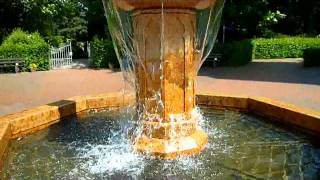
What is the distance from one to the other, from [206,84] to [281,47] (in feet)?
46.3

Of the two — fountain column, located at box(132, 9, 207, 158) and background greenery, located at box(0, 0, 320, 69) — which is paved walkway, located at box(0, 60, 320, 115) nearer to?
background greenery, located at box(0, 0, 320, 69)

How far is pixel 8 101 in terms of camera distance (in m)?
11.3

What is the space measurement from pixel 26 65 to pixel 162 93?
1653cm

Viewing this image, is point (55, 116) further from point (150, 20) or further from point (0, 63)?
point (0, 63)

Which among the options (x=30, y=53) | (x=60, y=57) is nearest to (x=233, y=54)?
(x=60, y=57)

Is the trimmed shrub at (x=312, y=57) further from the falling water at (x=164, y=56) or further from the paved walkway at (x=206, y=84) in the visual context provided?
the falling water at (x=164, y=56)

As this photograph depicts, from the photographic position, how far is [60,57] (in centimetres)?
2330

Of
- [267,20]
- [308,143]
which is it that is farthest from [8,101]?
[267,20]

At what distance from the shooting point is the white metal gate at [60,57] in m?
22.6

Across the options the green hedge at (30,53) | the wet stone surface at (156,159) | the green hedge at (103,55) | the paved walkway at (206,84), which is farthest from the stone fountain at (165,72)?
the green hedge at (30,53)

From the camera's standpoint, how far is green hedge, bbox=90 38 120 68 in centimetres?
2148

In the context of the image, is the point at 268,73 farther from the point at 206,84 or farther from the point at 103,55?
the point at 103,55

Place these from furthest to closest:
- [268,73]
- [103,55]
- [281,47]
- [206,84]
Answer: [281,47]
[103,55]
[268,73]
[206,84]

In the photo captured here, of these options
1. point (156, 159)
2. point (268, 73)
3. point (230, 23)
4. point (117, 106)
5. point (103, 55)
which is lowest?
point (156, 159)
